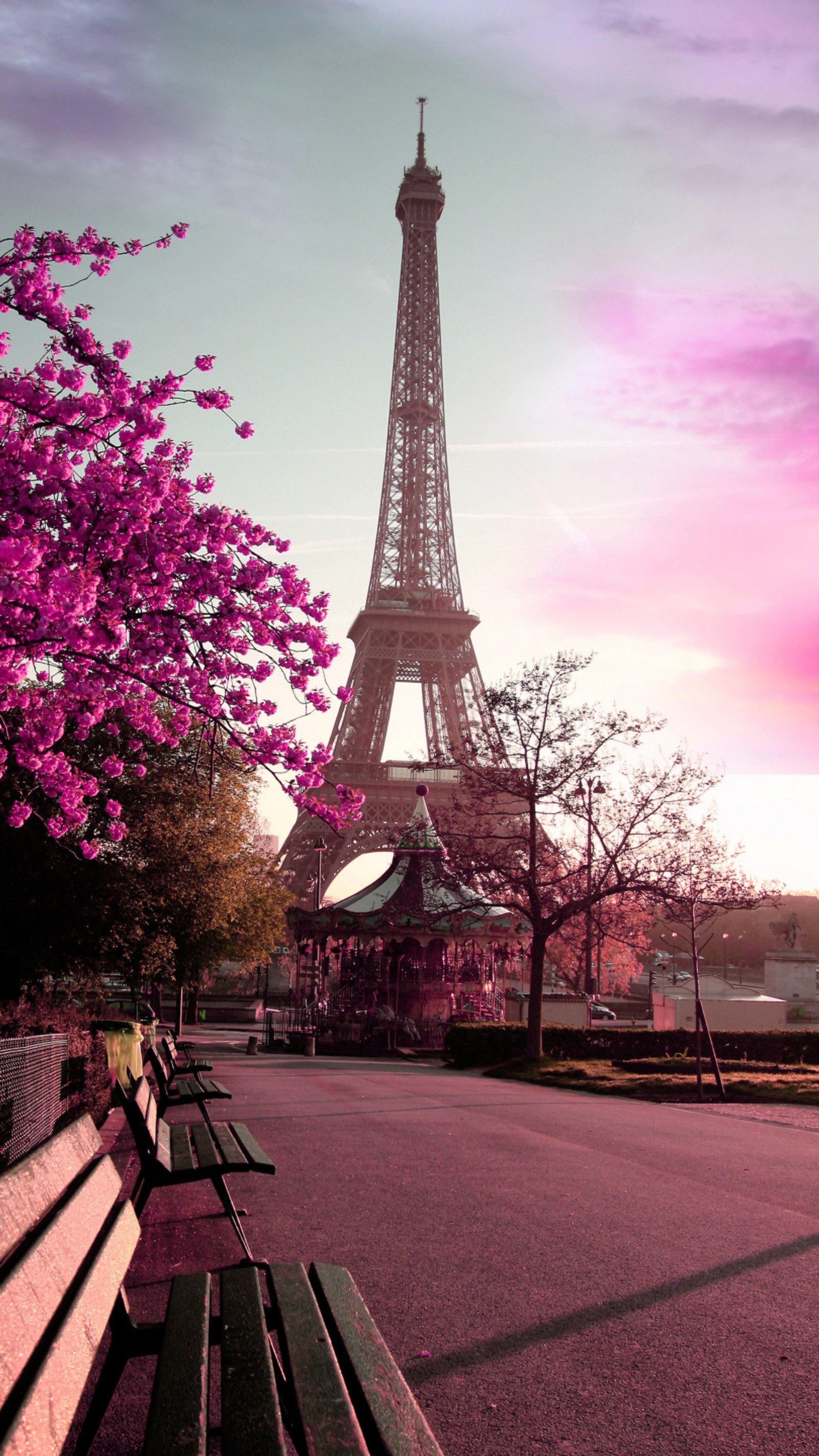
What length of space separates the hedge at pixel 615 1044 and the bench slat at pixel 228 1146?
1870 cm

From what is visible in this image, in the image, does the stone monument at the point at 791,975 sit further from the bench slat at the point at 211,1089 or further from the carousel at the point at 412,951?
the bench slat at the point at 211,1089

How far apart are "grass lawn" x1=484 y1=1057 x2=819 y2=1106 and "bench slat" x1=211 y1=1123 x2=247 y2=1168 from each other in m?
11.1

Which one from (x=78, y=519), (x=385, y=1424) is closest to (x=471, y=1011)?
(x=78, y=519)

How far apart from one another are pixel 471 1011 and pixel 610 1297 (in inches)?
1084

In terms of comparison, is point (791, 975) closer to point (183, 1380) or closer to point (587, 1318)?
point (587, 1318)

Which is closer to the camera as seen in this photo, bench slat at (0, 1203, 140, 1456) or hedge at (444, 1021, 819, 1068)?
bench slat at (0, 1203, 140, 1456)

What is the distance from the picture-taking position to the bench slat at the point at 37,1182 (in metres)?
2.67

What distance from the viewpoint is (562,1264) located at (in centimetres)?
590

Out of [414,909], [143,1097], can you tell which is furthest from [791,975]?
[143,1097]

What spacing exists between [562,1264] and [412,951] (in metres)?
27.7

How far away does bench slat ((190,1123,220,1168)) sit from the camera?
5566 millimetres

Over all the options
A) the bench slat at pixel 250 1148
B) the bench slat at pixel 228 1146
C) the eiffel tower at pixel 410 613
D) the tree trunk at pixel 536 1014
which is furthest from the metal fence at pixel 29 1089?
the eiffel tower at pixel 410 613

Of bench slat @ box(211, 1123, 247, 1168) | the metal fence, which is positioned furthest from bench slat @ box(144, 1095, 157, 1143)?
the metal fence

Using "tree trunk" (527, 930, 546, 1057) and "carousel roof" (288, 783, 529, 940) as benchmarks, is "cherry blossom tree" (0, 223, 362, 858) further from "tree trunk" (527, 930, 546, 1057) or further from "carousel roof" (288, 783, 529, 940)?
"carousel roof" (288, 783, 529, 940)
